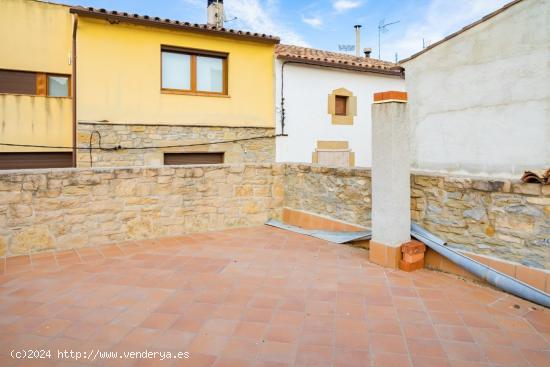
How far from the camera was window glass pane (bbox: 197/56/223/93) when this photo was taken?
9617 mm

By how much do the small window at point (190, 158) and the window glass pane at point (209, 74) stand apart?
67.0 inches

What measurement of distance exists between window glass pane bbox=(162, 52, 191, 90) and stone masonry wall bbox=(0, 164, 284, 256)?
414 centimetres

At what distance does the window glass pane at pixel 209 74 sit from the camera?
9617 mm

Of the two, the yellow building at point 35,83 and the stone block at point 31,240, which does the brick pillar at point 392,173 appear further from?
the yellow building at point 35,83

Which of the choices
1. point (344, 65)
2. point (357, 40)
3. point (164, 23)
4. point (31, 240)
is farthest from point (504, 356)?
point (357, 40)

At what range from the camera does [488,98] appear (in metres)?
7.16

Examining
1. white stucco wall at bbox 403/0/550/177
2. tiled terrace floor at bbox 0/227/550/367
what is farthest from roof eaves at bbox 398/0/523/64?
tiled terrace floor at bbox 0/227/550/367

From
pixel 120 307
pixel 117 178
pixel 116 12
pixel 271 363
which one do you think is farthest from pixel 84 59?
pixel 271 363

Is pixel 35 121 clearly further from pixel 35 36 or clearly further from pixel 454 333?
pixel 454 333

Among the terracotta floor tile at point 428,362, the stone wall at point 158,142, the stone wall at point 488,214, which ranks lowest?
the terracotta floor tile at point 428,362

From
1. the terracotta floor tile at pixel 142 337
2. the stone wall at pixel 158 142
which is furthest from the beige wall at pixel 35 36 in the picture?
the terracotta floor tile at pixel 142 337

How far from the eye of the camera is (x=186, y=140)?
945 centimetres

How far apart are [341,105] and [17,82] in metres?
8.90

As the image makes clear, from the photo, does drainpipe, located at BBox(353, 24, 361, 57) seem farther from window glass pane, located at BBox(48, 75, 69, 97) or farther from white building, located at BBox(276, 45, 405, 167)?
window glass pane, located at BBox(48, 75, 69, 97)
